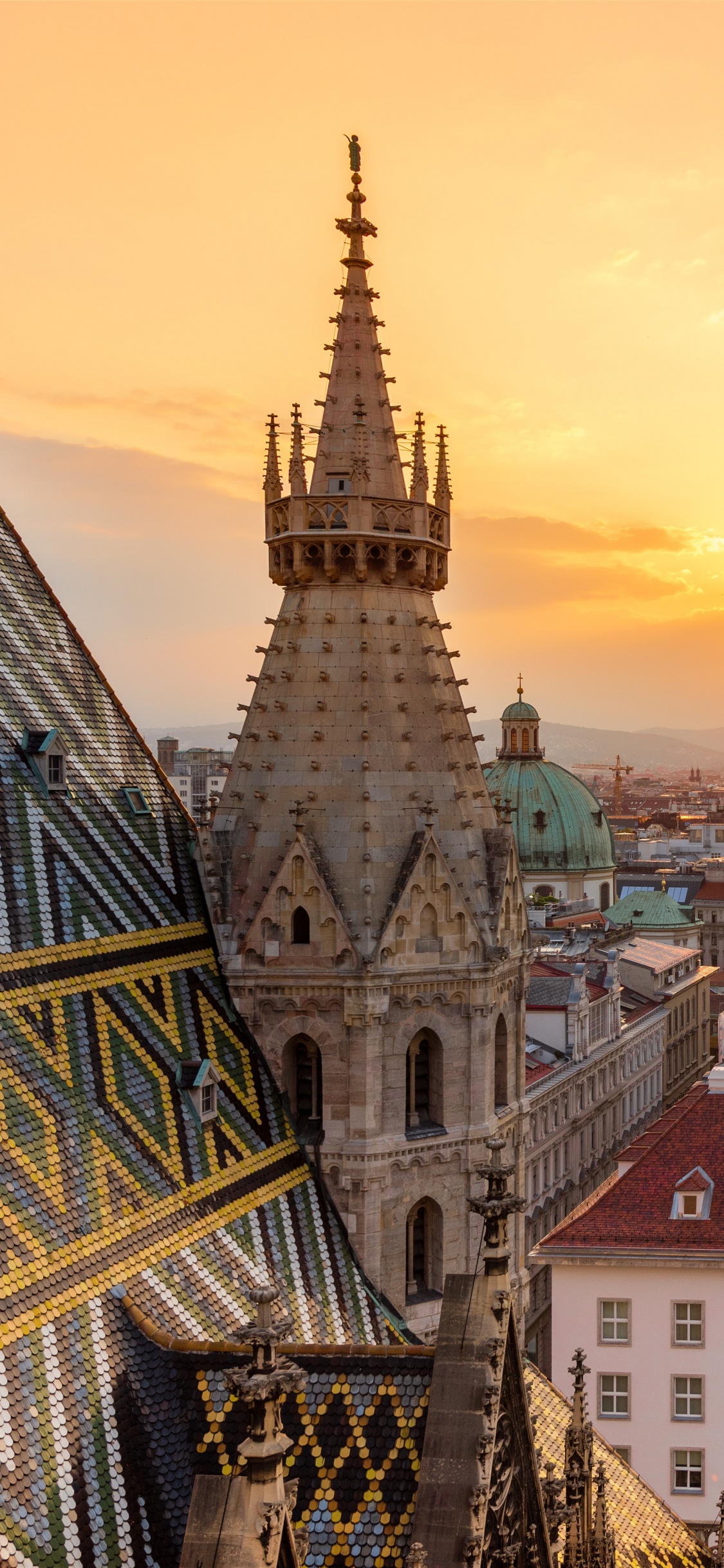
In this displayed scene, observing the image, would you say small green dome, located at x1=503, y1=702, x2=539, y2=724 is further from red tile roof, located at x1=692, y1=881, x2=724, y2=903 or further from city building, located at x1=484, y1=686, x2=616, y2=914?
red tile roof, located at x1=692, y1=881, x2=724, y2=903

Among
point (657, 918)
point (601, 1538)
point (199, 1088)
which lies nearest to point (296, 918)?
point (199, 1088)

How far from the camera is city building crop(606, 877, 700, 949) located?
134 m

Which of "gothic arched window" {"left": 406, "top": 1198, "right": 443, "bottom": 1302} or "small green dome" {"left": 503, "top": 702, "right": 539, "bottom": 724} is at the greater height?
"small green dome" {"left": 503, "top": 702, "right": 539, "bottom": 724}

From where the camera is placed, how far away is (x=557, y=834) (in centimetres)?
12200

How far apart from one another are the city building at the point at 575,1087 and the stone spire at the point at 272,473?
41.1 m

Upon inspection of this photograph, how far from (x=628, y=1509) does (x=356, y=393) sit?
23.4 metres

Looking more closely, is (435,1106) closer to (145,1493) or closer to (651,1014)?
(145,1493)

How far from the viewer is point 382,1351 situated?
20938 mm

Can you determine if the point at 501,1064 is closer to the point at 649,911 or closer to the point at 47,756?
the point at 47,756

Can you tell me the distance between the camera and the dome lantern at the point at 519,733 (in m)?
131

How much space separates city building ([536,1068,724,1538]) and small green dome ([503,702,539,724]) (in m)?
82.5

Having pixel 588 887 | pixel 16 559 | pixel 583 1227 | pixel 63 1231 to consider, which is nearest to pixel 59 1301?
pixel 63 1231

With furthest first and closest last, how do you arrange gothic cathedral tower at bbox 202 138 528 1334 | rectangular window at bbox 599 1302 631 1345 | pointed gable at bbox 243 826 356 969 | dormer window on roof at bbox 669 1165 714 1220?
dormer window on roof at bbox 669 1165 714 1220
rectangular window at bbox 599 1302 631 1345
pointed gable at bbox 243 826 356 969
gothic cathedral tower at bbox 202 138 528 1334

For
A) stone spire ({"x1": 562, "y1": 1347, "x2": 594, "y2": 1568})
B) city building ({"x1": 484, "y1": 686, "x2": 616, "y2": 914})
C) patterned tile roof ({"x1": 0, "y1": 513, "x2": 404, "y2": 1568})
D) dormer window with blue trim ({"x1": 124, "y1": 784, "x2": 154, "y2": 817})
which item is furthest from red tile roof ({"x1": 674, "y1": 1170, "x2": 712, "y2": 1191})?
city building ({"x1": 484, "y1": 686, "x2": 616, "y2": 914})
